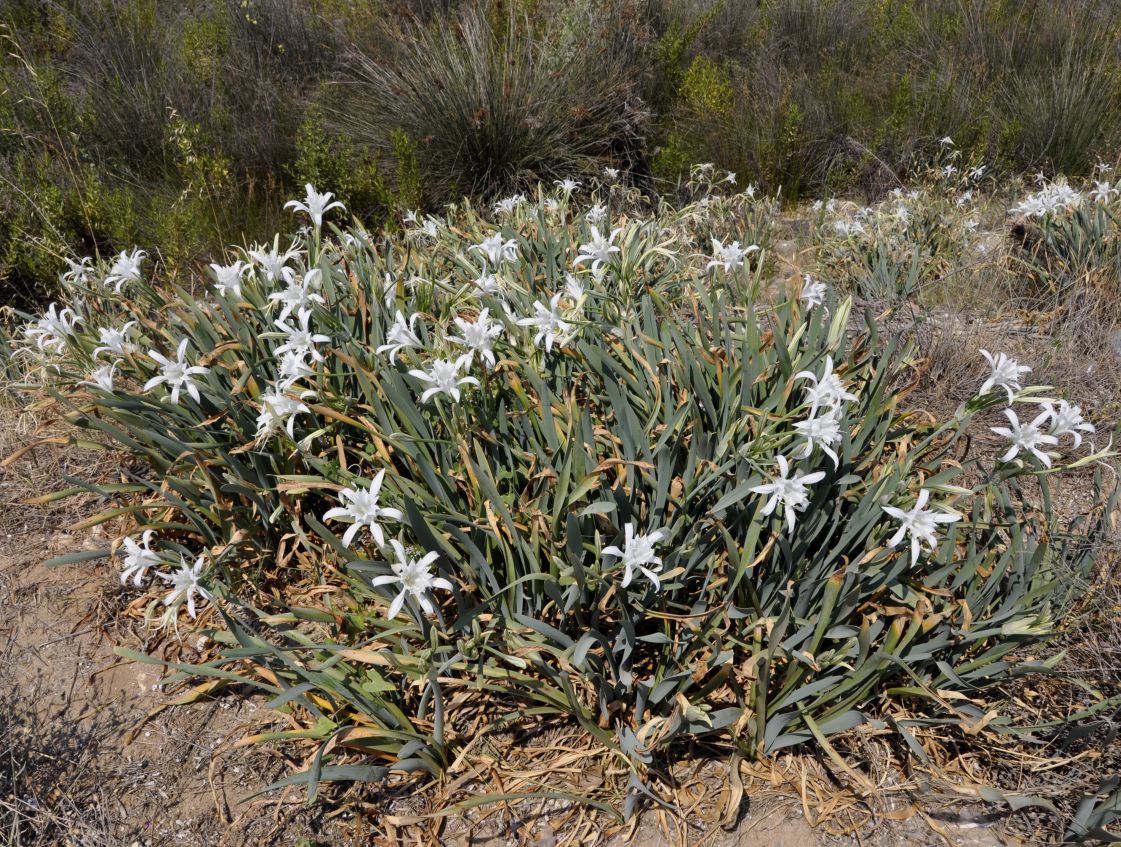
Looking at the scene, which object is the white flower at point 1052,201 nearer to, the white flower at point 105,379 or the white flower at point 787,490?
the white flower at point 787,490

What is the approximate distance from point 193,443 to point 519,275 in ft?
4.16

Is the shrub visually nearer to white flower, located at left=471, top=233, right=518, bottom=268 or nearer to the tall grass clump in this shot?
white flower, located at left=471, top=233, right=518, bottom=268

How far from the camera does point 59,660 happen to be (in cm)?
231

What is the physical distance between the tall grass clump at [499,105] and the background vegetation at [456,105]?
0.02 meters

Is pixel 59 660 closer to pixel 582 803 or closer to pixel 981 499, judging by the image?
pixel 582 803

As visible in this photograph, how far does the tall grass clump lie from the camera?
513 cm

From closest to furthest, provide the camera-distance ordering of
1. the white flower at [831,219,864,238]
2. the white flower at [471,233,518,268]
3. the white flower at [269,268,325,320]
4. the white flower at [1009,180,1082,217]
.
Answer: the white flower at [269,268,325,320], the white flower at [471,233,518,268], the white flower at [1009,180,1082,217], the white flower at [831,219,864,238]

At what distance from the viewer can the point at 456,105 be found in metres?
5.11

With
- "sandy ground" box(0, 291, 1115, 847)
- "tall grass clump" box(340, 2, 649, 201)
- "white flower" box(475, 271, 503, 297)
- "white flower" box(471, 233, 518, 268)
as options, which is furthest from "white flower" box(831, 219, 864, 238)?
"sandy ground" box(0, 291, 1115, 847)

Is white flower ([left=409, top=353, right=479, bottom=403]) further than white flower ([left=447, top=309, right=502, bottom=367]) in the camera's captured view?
No

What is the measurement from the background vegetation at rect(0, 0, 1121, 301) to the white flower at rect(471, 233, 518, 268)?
6.65ft

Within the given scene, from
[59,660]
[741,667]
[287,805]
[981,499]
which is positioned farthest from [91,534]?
[981,499]

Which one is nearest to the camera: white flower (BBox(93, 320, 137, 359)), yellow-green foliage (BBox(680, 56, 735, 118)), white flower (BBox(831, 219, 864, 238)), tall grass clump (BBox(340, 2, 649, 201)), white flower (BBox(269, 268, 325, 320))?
white flower (BBox(269, 268, 325, 320))

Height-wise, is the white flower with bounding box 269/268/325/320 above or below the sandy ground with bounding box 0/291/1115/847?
above
